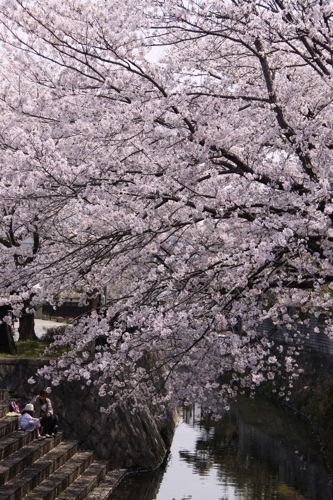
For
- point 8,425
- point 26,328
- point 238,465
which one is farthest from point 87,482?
point 26,328

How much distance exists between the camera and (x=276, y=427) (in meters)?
20.1

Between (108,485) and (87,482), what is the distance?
76 centimetres

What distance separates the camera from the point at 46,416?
11.5m

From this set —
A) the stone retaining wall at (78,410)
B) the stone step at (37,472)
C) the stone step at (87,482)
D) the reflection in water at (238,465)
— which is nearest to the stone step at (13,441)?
the stone step at (37,472)

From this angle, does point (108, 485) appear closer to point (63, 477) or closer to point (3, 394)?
point (63, 477)

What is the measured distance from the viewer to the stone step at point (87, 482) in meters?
9.99

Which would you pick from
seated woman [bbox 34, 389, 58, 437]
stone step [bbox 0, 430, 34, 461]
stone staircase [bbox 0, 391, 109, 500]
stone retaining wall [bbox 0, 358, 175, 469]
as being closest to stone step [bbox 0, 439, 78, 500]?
stone staircase [bbox 0, 391, 109, 500]

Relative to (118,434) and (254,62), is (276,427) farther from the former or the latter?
Answer: (254,62)

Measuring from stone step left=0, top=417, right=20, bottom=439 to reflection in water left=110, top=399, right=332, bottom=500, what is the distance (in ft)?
8.00

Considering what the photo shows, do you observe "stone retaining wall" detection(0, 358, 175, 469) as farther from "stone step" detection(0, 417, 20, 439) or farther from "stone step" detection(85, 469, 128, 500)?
"stone step" detection(0, 417, 20, 439)

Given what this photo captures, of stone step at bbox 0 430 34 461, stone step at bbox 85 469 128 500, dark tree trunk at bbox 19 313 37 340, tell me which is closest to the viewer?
stone step at bbox 0 430 34 461

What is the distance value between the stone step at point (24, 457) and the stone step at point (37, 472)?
7cm

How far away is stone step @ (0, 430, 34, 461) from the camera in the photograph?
9.65 meters

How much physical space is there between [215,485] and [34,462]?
15.8ft
